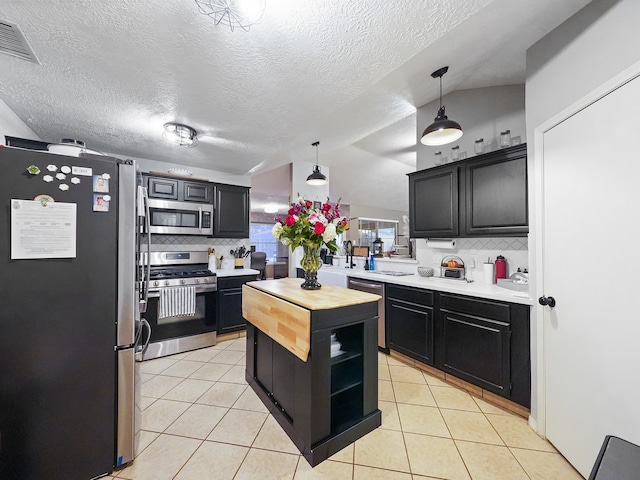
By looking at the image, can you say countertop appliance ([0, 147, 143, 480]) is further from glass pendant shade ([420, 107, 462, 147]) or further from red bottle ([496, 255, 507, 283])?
red bottle ([496, 255, 507, 283])

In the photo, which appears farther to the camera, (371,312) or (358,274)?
(358,274)

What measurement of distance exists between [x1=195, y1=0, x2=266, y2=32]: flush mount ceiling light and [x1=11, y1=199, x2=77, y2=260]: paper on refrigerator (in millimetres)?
1266

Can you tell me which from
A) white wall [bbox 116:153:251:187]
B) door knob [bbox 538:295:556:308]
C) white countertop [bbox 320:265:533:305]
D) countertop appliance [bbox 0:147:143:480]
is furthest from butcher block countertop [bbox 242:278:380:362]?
white wall [bbox 116:153:251:187]

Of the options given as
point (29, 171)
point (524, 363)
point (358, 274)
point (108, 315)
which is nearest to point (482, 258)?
point (524, 363)

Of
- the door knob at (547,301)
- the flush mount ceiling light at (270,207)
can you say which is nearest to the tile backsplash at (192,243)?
the door knob at (547,301)

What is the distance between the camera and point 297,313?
158 cm

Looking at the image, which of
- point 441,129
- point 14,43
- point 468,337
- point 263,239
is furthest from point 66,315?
point 263,239

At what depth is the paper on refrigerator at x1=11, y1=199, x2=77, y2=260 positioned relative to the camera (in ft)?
4.17

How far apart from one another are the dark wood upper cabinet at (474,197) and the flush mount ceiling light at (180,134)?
266 cm

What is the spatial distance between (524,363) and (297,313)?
70.4 inches

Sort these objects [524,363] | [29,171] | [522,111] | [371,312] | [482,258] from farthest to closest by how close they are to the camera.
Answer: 1. [482,258]
2. [522,111]
3. [524,363]
4. [371,312]
5. [29,171]

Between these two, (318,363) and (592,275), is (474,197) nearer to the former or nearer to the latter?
(592,275)

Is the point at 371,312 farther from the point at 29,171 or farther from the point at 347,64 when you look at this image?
the point at 29,171

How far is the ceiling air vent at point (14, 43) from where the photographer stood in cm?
142
